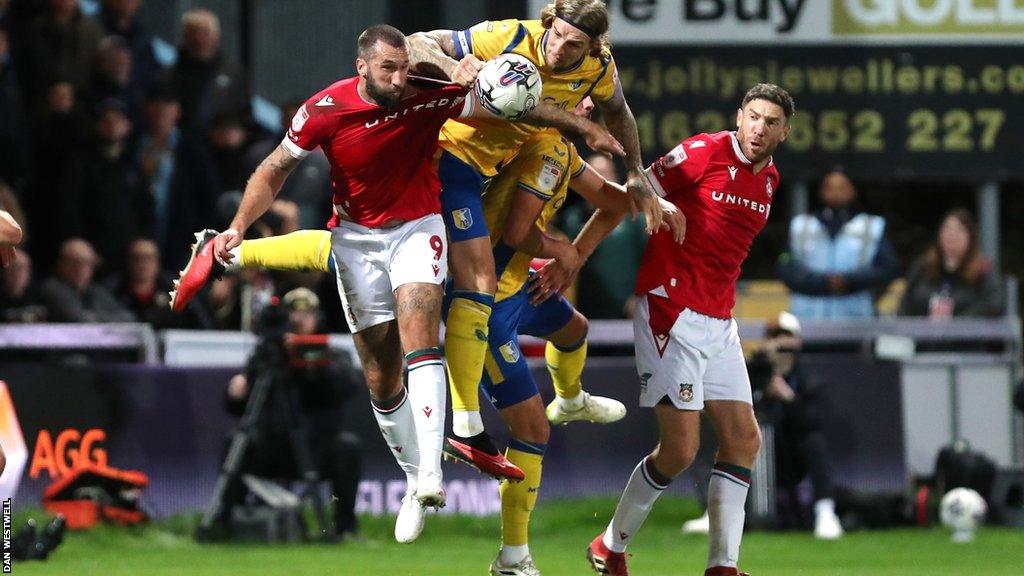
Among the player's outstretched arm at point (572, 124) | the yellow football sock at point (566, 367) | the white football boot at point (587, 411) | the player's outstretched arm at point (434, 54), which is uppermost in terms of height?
the player's outstretched arm at point (434, 54)

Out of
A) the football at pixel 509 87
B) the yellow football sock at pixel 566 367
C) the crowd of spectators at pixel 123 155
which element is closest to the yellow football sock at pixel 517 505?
the yellow football sock at pixel 566 367

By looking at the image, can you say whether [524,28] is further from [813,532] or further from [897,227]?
[897,227]

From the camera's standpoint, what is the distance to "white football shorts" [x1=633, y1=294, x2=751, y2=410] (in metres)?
10.2

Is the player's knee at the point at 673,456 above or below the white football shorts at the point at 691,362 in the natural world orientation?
below

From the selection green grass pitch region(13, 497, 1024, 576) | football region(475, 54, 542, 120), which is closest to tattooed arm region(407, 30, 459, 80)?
football region(475, 54, 542, 120)

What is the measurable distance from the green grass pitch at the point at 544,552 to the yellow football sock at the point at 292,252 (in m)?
1.85

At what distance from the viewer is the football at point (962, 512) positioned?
13508 millimetres

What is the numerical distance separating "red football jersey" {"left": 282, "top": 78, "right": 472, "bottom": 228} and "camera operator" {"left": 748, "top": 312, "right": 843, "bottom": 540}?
446 cm

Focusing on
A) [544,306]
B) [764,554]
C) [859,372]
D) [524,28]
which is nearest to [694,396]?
[544,306]

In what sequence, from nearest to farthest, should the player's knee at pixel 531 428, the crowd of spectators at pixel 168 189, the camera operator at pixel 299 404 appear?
1. the player's knee at pixel 531 428
2. the camera operator at pixel 299 404
3. the crowd of spectators at pixel 168 189

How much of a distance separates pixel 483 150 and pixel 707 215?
114 cm

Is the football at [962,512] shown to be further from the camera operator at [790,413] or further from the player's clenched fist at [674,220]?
the player's clenched fist at [674,220]

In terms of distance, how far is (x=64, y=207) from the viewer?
14.7 meters

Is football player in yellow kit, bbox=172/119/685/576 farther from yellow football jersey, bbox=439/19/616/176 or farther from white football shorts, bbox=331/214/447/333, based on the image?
white football shorts, bbox=331/214/447/333
